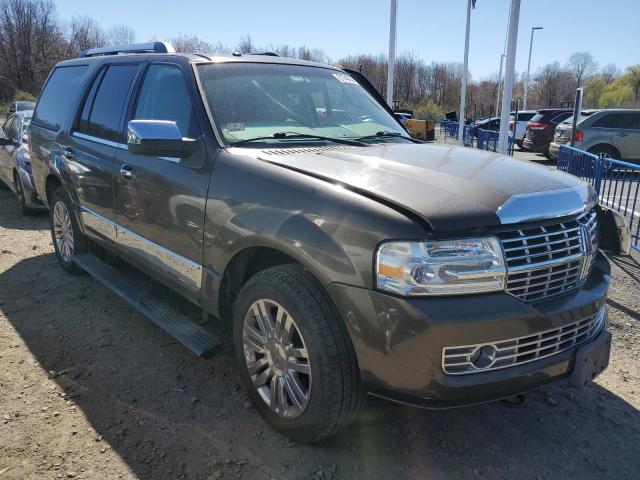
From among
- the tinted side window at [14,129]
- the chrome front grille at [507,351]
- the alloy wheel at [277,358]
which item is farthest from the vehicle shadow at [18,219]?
the chrome front grille at [507,351]

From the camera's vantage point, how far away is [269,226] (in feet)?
8.47

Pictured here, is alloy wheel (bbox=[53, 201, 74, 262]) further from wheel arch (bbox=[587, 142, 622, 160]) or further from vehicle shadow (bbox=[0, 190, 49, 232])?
wheel arch (bbox=[587, 142, 622, 160])

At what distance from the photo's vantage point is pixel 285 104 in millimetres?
3506

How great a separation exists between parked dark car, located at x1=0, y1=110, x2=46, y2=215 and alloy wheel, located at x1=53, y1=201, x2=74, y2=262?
2.27 metres

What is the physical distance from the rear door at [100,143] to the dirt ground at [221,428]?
101 cm

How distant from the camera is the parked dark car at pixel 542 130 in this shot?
18.8 m

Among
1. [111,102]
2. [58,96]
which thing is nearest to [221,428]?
[111,102]

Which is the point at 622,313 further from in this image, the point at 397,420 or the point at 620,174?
the point at 620,174

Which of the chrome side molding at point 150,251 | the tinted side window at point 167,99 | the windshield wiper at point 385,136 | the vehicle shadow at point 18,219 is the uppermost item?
the tinted side window at point 167,99

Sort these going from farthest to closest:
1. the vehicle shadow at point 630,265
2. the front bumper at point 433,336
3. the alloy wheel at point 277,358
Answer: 1. the vehicle shadow at point 630,265
2. the alloy wheel at point 277,358
3. the front bumper at point 433,336

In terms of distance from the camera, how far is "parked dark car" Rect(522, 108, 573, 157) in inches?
741

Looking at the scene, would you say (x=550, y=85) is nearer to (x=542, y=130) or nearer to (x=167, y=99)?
(x=542, y=130)

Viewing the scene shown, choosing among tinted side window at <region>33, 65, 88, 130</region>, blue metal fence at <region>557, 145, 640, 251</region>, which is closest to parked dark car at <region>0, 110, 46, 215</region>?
tinted side window at <region>33, 65, 88, 130</region>

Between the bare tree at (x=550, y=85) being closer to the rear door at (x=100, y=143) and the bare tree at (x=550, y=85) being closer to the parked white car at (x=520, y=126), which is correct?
the parked white car at (x=520, y=126)
